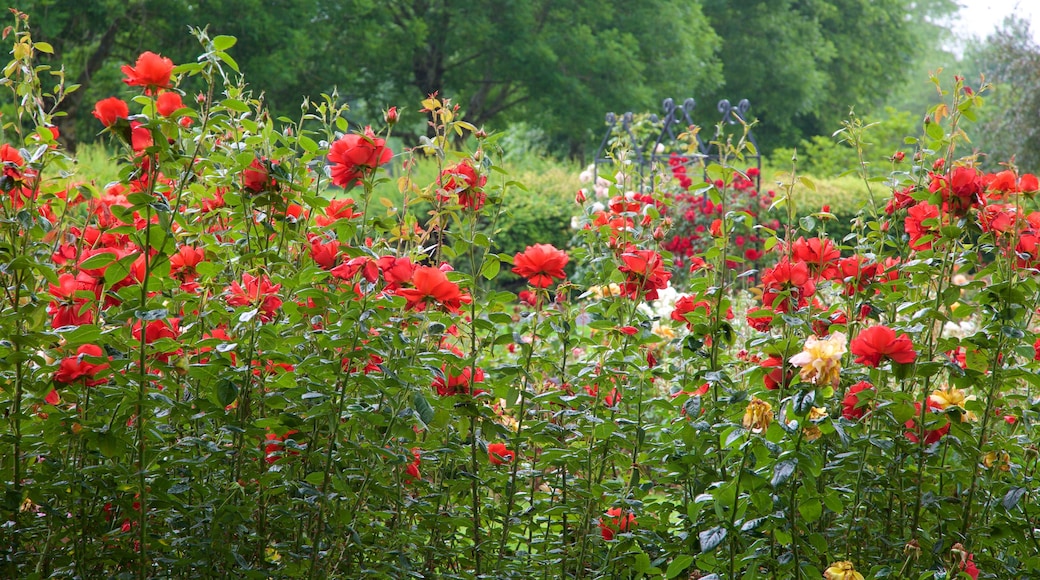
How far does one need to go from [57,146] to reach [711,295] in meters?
1.35

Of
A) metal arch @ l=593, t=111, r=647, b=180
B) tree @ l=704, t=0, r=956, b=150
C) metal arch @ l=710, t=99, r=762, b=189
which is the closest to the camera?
metal arch @ l=710, t=99, r=762, b=189

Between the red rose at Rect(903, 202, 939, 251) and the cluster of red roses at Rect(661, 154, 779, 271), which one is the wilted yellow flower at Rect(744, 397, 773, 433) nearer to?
the red rose at Rect(903, 202, 939, 251)

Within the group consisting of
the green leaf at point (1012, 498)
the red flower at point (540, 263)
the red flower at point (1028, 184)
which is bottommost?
the green leaf at point (1012, 498)

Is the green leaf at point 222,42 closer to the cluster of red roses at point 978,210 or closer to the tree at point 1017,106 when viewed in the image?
the cluster of red roses at point 978,210

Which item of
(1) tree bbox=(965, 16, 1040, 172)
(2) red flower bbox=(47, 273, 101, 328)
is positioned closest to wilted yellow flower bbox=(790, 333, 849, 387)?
(2) red flower bbox=(47, 273, 101, 328)

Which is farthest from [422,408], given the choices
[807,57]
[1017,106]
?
[807,57]

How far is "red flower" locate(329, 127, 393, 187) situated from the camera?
1.74m

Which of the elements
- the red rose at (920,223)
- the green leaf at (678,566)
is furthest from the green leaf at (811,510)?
the red rose at (920,223)

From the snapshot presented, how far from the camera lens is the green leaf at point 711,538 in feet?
5.24

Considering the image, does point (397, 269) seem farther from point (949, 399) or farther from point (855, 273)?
point (949, 399)

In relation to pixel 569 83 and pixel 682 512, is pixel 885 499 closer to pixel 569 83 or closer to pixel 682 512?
pixel 682 512

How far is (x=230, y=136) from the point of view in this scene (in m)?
2.39

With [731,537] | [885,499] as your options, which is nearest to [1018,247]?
[885,499]

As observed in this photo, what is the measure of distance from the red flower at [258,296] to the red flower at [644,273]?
709 mm
